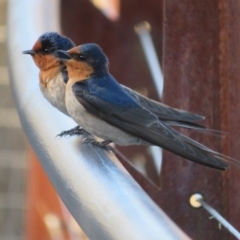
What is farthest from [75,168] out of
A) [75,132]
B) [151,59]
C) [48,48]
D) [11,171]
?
[11,171]

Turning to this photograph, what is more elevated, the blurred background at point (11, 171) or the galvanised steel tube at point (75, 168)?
the galvanised steel tube at point (75, 168)

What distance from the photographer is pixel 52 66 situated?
2.59 ft

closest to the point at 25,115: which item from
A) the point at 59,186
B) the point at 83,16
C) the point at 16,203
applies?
the point at 59,186

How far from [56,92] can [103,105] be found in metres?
0.06

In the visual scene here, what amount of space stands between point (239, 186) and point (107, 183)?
0.30 meters

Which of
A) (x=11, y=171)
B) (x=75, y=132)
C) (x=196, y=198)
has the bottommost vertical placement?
(x=11, y=171)

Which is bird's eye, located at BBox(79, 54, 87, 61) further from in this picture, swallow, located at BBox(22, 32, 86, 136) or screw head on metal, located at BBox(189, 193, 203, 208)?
screw head on metal, located at BBox(189, 193, 203, 208)

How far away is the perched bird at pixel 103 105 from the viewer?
713 millimetres

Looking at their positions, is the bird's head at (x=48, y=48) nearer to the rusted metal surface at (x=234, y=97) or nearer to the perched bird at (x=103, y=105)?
the perched bird at (x=103, y=105)

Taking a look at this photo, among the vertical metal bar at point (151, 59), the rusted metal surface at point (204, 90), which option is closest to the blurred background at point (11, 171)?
the vertical metal bar at point (151, 59)

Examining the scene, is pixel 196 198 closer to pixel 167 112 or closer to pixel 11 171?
pixel 167 112

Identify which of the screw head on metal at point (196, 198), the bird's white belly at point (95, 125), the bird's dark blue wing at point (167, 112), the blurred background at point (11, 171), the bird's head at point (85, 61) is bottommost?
the blurred background at point (11, 171)

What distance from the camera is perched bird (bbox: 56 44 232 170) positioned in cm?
71

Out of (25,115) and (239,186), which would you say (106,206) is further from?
(239,186)
